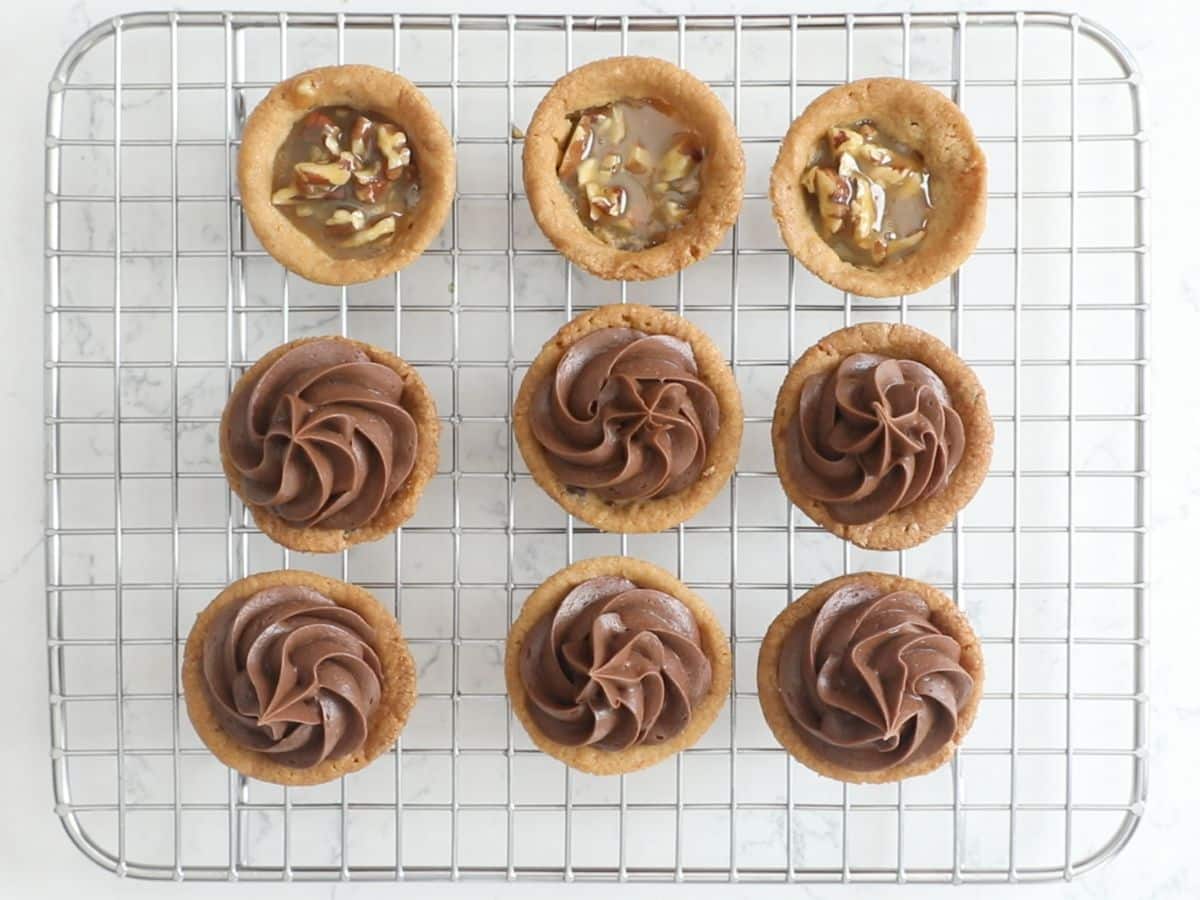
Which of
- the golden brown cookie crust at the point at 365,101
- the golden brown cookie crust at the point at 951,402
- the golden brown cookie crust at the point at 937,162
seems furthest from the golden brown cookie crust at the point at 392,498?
the golden brown cookie crust at the point at 937,162

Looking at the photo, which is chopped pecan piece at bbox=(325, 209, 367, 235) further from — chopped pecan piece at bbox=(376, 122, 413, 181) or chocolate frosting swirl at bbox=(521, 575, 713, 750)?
chocolate frosting swirl at bbox=(521, 575, 713, 750)

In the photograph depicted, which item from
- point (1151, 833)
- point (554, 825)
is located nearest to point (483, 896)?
point (554, 825)

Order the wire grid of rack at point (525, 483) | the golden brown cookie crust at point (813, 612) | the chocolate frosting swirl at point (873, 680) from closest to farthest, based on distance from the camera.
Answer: the chocolate frosting swirl at point (873, 680) → the golden brown cookie crust at point (813, 612) → the wire grid of rack at point (525, 483)

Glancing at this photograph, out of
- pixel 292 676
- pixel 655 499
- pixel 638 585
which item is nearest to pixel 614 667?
pixel 638 585

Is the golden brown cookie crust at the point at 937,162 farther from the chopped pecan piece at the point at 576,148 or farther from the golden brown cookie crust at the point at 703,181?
the chopped pecan piece at the point at 576,148

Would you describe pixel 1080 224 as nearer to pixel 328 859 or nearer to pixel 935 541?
pixel 935 541
